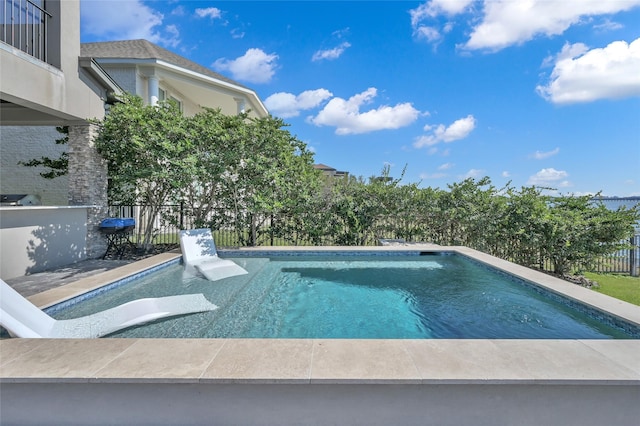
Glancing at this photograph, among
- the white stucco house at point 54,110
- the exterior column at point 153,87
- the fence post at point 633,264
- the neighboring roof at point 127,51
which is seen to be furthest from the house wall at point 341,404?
the neighboring roof at point 127,51

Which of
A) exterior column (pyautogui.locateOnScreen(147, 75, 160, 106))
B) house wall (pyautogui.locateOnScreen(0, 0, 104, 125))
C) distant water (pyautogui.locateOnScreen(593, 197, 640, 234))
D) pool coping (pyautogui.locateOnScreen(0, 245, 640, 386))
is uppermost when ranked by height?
exterior column (pyautogui.locateOnScreen(147, 75, 160, 106))

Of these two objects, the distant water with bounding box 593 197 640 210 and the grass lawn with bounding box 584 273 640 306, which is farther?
the distant water with bounding box 593 197 640 210

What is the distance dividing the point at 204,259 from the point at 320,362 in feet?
19.1

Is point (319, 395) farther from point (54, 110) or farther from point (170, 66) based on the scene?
point (170, 66)

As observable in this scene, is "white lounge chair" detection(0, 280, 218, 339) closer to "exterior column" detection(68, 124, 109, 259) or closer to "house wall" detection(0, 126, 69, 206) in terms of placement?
"exterior column" detection(68, 124, 109, 259)

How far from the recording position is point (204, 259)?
7.64 metres

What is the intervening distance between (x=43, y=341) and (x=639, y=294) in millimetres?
10532

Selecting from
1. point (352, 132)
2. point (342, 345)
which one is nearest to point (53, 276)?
point (342, 345)

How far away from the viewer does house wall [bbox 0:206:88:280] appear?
635 cm

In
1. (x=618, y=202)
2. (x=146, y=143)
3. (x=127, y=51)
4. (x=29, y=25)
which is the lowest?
(x=618, y=202)

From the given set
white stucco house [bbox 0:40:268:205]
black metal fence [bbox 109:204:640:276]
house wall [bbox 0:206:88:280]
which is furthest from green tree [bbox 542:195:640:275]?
white stucco house [bbox 0:40:268:205]

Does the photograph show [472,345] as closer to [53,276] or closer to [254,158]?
[254,158]

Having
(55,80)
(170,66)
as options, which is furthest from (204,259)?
(170,66)

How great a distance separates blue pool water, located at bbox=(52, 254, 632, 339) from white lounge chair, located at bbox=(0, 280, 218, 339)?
0.69ft
